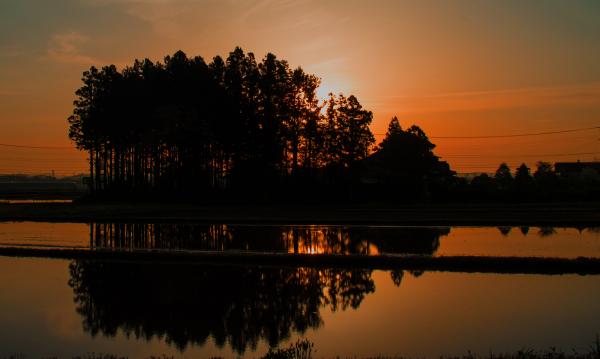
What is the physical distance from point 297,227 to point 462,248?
576 inches

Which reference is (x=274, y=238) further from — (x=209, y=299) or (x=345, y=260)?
(x=209, y=299)

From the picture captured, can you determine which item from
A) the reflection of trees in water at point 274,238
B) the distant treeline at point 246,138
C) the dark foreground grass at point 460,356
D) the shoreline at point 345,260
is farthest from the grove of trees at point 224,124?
the dark foreground grass at point 460,356

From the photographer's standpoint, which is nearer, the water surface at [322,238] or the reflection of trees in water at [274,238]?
the water surface at [322,238]

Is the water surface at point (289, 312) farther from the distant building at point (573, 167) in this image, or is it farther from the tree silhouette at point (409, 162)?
the distant building at point (573, 167)

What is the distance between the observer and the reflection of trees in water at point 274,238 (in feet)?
89.4

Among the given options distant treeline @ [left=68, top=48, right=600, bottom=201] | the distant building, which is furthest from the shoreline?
the distant building

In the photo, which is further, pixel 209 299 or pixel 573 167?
pixel 573 167

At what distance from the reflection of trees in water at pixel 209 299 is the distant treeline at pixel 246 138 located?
50628 mm

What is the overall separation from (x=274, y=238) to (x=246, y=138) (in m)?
42.4

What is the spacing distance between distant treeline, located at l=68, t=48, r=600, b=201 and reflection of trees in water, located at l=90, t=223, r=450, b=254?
Answer: 107ft

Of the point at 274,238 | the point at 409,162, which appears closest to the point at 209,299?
the point at 274,238

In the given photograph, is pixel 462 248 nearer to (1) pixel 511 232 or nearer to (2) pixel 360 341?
(1) pixel 511 232

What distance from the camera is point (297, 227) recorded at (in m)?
38.4

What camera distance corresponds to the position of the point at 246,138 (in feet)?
239
